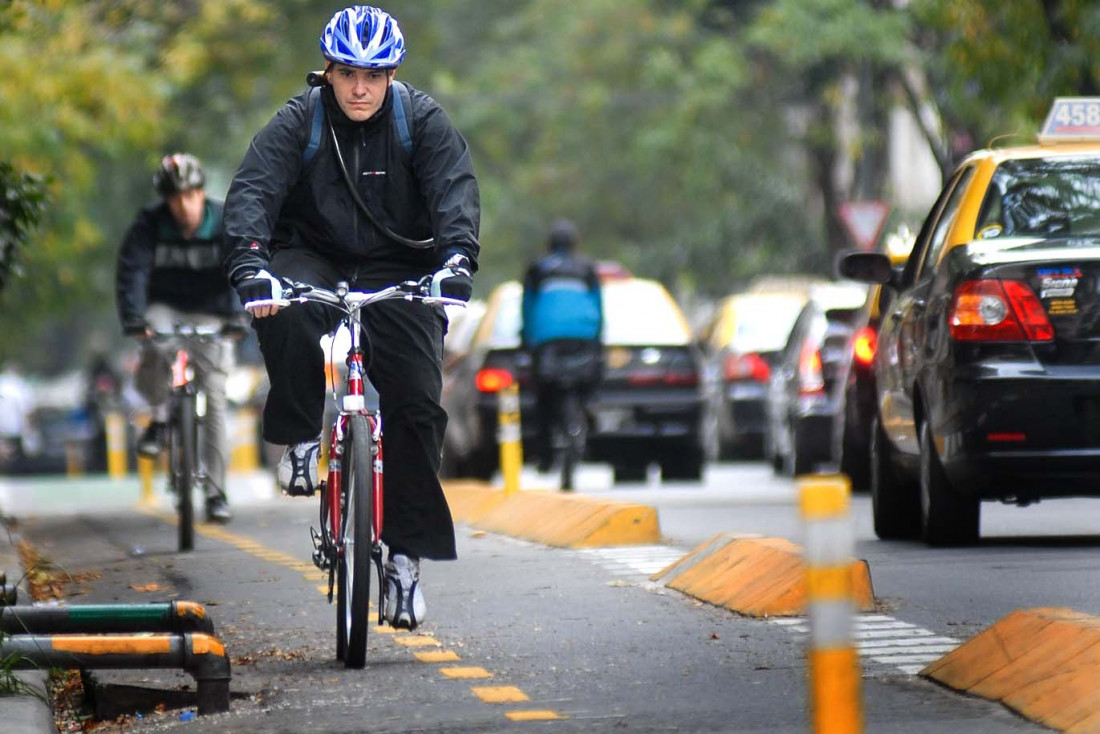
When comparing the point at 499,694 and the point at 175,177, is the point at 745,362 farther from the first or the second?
the point at 499,694

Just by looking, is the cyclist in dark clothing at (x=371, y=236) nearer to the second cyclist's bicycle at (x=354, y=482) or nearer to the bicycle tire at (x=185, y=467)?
the second cyclist's bicycle at (x=354, y=482)

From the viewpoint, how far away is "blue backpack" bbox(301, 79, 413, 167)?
786 cm

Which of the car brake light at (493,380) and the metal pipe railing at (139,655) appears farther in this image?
the car brake light at (493,380)

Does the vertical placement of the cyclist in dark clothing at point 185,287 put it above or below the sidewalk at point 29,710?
above

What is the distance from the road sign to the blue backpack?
2309 centimetres

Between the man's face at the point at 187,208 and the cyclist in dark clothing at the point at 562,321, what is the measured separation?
434 centimetres

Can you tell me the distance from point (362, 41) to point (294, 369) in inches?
39.7

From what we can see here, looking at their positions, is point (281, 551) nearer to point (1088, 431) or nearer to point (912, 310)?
point (912, 310)

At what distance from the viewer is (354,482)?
747 centimetres

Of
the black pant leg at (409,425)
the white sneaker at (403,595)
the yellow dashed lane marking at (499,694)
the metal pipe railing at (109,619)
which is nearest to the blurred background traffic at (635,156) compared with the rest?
the black pant leg at (409,425)

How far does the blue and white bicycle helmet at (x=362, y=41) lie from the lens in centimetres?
770

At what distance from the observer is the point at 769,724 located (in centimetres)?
635

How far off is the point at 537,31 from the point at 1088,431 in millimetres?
45705

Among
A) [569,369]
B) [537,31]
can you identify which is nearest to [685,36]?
[537,31]
